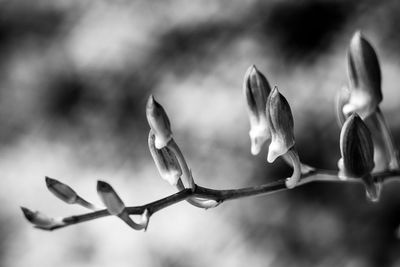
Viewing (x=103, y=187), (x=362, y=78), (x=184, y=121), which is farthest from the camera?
(x=184, y=121)

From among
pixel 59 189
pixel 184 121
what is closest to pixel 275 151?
pixel 59 189

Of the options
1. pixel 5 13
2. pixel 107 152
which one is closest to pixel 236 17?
pixel 107 152

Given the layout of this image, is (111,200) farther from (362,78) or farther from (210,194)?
(362,78)

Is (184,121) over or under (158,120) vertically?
A: under

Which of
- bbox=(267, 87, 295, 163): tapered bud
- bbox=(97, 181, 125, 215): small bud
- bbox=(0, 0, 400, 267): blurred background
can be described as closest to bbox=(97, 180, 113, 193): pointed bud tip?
Result: bbox=(97, 181, 125, 215): small bud

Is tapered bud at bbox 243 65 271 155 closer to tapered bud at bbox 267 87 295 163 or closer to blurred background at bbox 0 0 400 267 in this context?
tapered bud at bbox 267 87 295 163

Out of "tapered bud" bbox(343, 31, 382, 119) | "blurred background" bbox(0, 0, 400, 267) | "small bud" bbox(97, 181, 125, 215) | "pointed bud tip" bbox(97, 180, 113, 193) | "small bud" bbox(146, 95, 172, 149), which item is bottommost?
"blurred background" bbox(0, 0, 400, 267)
